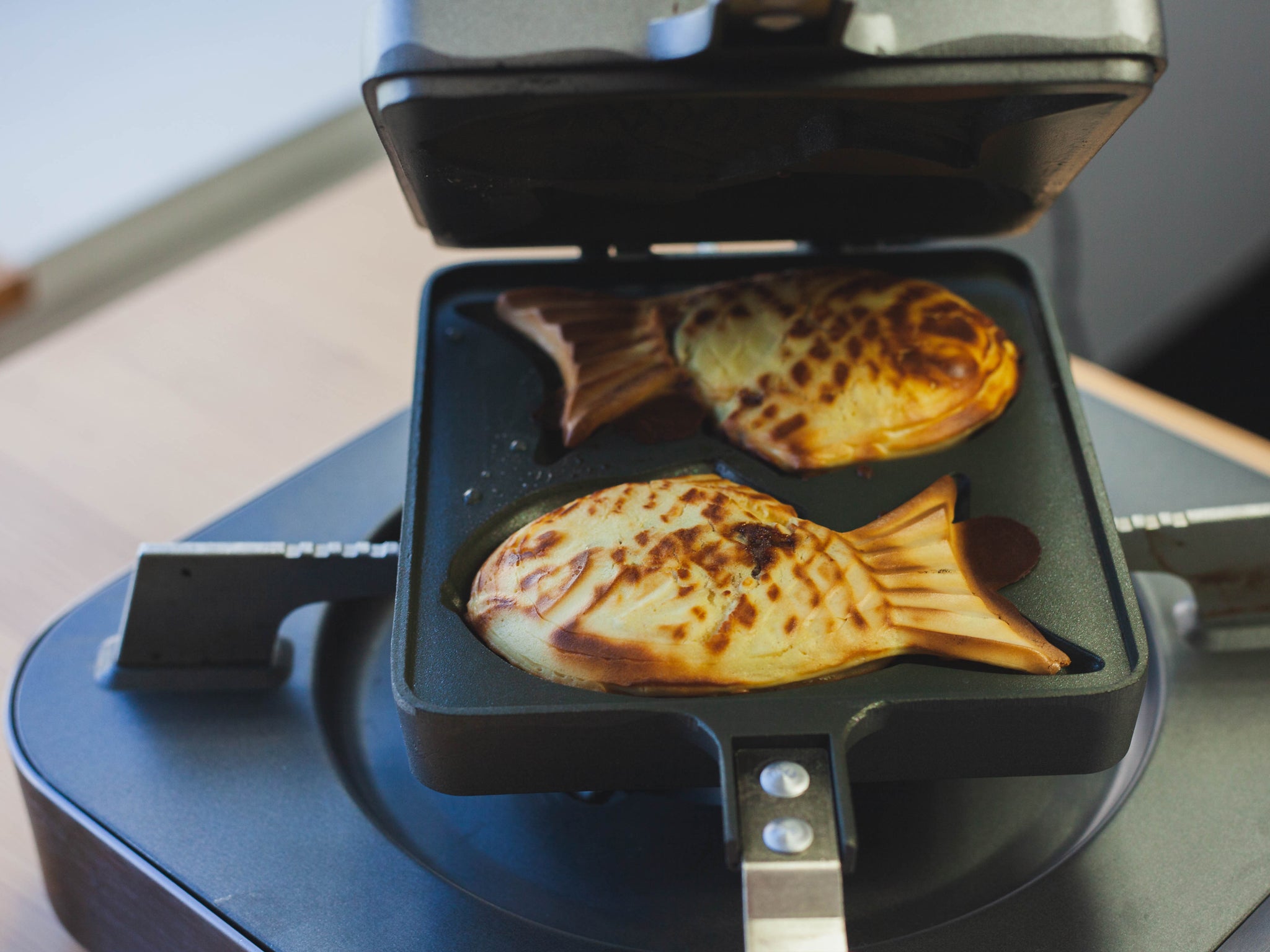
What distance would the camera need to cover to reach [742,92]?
2.19 ft

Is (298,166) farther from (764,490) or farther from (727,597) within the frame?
(727,597)

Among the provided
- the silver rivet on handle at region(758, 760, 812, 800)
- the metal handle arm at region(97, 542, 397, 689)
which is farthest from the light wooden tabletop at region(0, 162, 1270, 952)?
the silver rivet on handle at region(758, 760, 812, 800)

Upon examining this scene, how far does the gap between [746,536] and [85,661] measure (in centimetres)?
56

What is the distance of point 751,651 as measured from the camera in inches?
28.9

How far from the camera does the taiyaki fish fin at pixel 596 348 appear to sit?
948 millimetres

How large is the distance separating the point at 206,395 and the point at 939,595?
94 centimetres

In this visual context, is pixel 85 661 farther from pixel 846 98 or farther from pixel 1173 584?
pixel 1173 584

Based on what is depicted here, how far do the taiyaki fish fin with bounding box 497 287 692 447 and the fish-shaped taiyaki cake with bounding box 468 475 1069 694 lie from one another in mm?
130

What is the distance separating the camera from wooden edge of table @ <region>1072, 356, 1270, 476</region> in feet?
4.18

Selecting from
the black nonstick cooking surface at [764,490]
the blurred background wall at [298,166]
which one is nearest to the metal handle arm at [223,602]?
the black nonstick cooking surface at [764,490]

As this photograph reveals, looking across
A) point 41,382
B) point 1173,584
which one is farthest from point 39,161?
point 1173,584

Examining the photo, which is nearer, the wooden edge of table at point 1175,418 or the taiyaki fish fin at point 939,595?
the taiyaki fish fin at point 939,595

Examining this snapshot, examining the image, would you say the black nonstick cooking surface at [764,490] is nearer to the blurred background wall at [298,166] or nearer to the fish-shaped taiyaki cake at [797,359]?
the fish-shaped taiyaki cake at [797,359]

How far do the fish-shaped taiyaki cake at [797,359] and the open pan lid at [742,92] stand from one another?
0.13m
